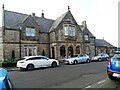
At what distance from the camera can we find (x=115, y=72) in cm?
853

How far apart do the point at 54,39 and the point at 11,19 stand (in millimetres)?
8278

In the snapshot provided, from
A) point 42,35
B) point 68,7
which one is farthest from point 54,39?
point 68,7

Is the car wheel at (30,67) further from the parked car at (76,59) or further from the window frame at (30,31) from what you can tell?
the window frame at (30,31)

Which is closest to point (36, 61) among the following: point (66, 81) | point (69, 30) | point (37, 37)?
point (66, 81)

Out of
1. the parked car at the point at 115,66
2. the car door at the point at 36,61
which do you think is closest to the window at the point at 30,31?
the car door at the point at 36,61

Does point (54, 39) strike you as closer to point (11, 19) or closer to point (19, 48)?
point (19, 48)

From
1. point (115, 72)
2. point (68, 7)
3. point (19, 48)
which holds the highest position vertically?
point (68, 7)

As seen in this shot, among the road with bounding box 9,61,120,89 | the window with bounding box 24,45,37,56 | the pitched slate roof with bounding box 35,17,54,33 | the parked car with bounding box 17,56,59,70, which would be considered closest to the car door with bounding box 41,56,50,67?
the parked car with bounding box 17,56,59,70

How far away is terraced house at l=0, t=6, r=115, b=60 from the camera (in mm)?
26000

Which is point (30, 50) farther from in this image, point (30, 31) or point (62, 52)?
point (62, 52)

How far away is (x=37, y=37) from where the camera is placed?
28812 mm

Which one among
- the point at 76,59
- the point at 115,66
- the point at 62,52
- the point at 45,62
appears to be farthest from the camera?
the point at 62,52

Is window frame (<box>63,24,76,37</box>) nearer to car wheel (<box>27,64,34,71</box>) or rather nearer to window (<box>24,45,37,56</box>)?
window (<box>24,45,37,56</box>)

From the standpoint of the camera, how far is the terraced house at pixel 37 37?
26.0m
